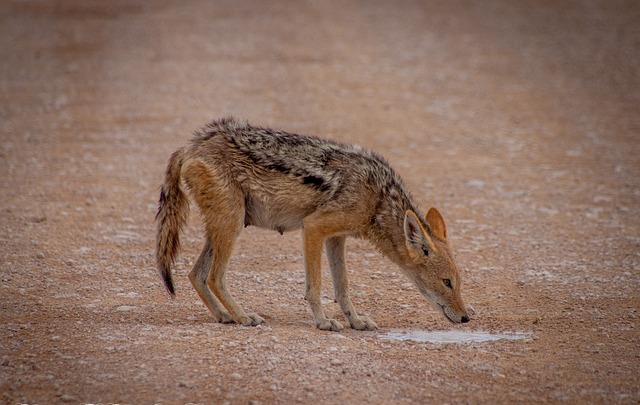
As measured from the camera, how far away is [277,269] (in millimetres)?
8773

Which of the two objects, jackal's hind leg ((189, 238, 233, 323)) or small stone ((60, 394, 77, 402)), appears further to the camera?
jackal's hind leg ((189, 238, 233, 323))

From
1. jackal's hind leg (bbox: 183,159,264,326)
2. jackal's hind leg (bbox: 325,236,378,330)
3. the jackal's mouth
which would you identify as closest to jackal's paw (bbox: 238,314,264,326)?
jackal's hind leg (bbox: 183,159,264,326)

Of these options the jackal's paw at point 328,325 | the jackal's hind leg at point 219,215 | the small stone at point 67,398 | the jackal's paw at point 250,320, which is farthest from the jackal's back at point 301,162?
the small stone at point 67,398

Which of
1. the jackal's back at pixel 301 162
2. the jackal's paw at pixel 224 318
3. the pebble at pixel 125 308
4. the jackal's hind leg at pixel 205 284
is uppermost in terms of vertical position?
the jackal's back at pixel 301 162

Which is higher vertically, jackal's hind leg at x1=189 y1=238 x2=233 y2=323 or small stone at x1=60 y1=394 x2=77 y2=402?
jackal's hind leg at x1=189 y1=238 x2=233 y2=323

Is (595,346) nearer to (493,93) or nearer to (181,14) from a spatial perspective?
(493,93)

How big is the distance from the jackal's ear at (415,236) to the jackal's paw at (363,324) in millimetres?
732

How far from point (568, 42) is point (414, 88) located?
6335 millimetres

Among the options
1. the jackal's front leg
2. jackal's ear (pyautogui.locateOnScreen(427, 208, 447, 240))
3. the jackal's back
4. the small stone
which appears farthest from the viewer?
jackal's ear (pyautogui.locateOnScreen(427, 208, 447, 240))

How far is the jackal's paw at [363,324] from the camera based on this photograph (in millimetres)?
7297

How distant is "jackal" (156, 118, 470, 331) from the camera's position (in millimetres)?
7184

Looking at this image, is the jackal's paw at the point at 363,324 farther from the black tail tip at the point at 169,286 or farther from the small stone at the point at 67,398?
the small stone at the point at 67,398

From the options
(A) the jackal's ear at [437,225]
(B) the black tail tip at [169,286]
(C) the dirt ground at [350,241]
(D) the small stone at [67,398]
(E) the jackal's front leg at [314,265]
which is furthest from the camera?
(A) the jackal's ear at [437,225]

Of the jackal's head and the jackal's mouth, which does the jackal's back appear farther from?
the jackal's mouth
